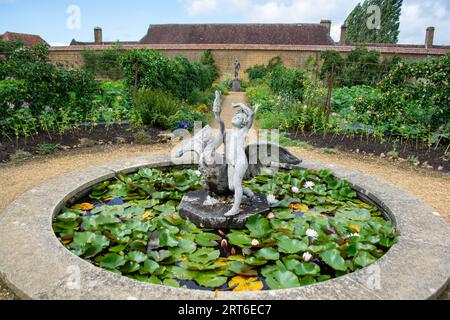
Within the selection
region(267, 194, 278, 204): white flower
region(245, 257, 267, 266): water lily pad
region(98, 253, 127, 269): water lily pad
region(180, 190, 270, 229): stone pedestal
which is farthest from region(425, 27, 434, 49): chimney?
region(98, 253, 127, 269): water lily pad

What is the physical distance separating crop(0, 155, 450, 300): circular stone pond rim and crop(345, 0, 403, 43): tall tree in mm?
27503

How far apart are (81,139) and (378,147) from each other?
5.66 m

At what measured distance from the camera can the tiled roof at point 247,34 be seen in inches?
1016

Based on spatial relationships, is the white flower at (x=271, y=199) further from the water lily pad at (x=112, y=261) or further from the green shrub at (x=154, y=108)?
the green shrub at (x=154, y=108)

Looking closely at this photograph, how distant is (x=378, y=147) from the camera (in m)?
6.41

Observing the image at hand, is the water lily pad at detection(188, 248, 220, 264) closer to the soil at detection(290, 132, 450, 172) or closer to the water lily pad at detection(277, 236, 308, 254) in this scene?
the water lily pad at detection(277, 236, 308, 254)

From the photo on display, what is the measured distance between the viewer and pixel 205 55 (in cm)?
2222

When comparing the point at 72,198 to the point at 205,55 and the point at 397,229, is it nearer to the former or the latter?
the point at 397,229

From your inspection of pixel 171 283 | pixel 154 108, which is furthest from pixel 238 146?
pixel 154 108

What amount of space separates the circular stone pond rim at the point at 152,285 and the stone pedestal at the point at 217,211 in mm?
1017

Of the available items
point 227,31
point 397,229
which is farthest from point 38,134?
point 227,31

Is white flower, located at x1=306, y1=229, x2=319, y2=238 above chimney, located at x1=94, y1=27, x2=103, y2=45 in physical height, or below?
below

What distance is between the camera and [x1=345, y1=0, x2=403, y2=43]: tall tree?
27172 millimetres

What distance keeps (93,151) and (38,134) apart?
132 centimetres
